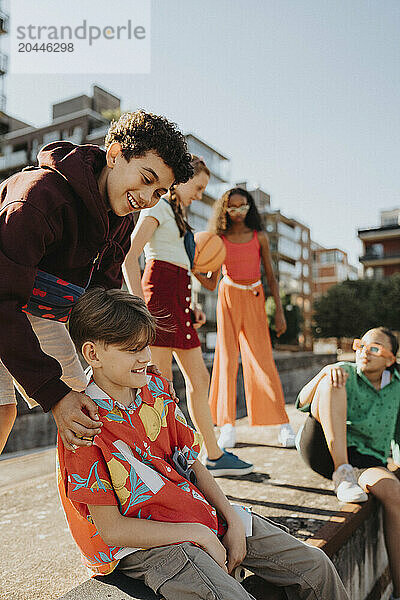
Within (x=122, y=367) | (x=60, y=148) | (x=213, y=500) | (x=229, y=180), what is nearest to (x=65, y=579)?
(x=213, y=500)

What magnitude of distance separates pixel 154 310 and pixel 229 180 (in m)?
55.5

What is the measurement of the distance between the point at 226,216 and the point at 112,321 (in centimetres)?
282

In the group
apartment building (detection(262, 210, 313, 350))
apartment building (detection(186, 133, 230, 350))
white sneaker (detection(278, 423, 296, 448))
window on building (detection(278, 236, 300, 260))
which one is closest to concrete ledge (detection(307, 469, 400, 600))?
white sneaker (detection(278, 423, 296, 448))

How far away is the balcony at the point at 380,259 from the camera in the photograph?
47719mm

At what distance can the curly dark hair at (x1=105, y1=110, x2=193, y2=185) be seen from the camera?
1.86 m

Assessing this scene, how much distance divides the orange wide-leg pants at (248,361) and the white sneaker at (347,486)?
1252 mm

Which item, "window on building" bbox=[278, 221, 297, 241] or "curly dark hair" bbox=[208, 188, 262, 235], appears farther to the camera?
"window on building" bbox=[278, 221, 297, 241]

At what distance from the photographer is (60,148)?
191 centimetres

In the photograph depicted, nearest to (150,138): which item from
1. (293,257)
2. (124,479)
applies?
(124,479)

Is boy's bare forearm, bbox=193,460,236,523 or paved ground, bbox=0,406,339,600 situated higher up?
boy's bare forearm, bbox=193,460,236,523

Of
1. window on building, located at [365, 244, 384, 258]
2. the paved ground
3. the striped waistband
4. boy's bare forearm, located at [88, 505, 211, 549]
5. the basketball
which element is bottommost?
the paved ground

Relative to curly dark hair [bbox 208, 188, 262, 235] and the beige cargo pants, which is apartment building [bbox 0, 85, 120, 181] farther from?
the beige cargo pants

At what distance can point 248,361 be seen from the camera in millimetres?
4371

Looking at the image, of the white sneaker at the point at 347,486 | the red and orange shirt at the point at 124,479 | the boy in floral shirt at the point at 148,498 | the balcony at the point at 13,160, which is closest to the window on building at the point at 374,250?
the balcony at the point at 13,160
